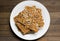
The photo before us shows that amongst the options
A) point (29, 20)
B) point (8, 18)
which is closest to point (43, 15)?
point (29, 20)

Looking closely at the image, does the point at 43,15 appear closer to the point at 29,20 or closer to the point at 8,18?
the point at 29,20

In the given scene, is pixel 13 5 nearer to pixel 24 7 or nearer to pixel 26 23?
pixel 24 7

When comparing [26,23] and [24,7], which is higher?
Answer: [24,7]

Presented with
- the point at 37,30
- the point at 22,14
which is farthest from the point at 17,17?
the point at 37,30
